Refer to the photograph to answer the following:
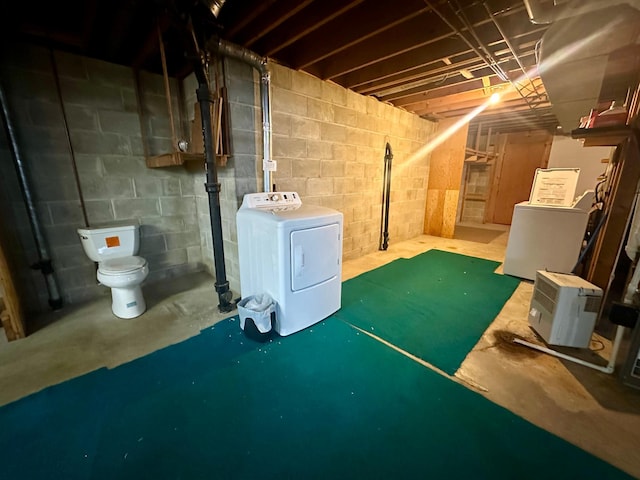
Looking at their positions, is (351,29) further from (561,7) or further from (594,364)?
(594,364)

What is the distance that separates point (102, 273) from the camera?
82.9 inches

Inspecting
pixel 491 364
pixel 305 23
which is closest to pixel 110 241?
pixel 305 23

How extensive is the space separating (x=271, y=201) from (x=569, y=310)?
2354 mm

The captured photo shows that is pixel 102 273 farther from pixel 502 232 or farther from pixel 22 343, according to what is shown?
pixel 502 232

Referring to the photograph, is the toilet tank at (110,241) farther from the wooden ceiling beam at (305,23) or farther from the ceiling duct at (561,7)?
the ceiling duct at (561,7)

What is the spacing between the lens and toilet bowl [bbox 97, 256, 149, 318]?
2.09 metres

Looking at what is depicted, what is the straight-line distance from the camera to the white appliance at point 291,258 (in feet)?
6.18

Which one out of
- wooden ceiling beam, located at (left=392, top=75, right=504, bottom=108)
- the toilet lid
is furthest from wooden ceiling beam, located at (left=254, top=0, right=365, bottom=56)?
the toilet lid

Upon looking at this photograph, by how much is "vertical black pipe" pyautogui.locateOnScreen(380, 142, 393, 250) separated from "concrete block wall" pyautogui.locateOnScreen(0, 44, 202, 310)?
279 cm

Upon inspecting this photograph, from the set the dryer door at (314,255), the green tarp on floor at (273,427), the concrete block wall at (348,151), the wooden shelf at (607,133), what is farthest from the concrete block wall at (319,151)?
the wooden shelf at (607,133)

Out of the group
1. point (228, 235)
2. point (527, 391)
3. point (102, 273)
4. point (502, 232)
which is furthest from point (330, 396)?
point (502, 232)

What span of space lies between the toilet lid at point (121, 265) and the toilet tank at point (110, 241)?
0.35ft

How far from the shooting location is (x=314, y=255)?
6.66 feet

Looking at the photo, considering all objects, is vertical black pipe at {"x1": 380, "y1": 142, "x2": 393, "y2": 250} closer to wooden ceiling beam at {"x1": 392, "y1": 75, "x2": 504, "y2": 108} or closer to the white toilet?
wooden ceiling beam at {"x1": 392, "y1": 75, "x2": 504, "y2": 108}
